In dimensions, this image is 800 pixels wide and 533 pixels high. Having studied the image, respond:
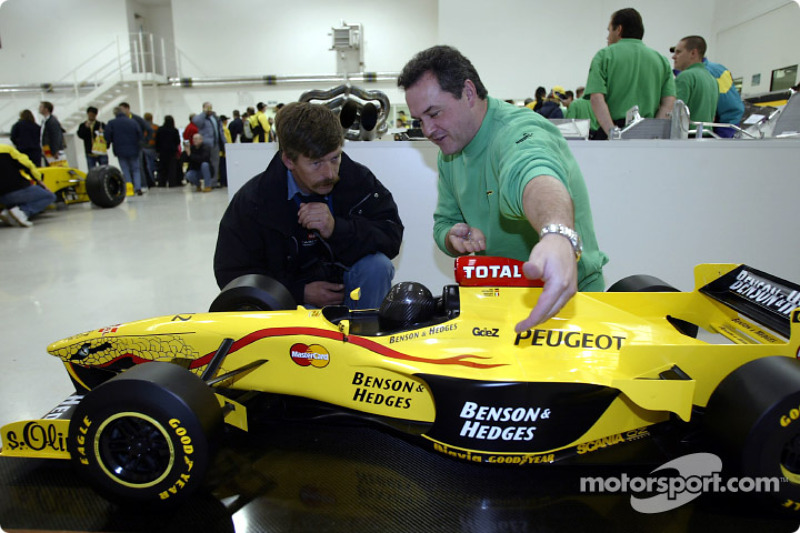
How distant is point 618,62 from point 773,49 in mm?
8571

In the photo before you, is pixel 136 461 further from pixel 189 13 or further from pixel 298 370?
pixel 189 13

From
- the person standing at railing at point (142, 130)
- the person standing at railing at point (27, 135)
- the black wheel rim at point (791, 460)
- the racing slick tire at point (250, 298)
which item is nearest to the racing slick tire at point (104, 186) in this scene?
the person standing at railing at point (27, 135)

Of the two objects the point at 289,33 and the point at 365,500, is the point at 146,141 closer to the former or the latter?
the point at 289,33

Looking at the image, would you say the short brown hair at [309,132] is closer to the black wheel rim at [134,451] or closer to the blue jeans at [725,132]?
the black wheel rim at [134,451]

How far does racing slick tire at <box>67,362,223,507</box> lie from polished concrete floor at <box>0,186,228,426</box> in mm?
1175

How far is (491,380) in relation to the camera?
151 centimetres

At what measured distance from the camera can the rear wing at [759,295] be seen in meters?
1.69

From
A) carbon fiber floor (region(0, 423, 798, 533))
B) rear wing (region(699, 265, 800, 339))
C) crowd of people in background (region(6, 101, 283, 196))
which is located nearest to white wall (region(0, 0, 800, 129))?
crowd of people in background (region(6, 101, 283, 196))

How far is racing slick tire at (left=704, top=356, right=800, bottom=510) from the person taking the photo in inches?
52.7

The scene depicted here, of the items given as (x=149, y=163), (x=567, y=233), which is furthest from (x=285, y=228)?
(x=149, y=163)

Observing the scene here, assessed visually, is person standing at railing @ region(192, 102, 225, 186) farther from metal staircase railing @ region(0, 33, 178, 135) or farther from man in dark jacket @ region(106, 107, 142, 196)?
metal staircase railing @ region(0, 33, 178, 135)

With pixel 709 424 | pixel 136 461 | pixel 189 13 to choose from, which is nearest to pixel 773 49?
pixel 709 424

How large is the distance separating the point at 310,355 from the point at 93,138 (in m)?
12.3

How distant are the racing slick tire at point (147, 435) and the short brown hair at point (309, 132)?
3.83 feet
